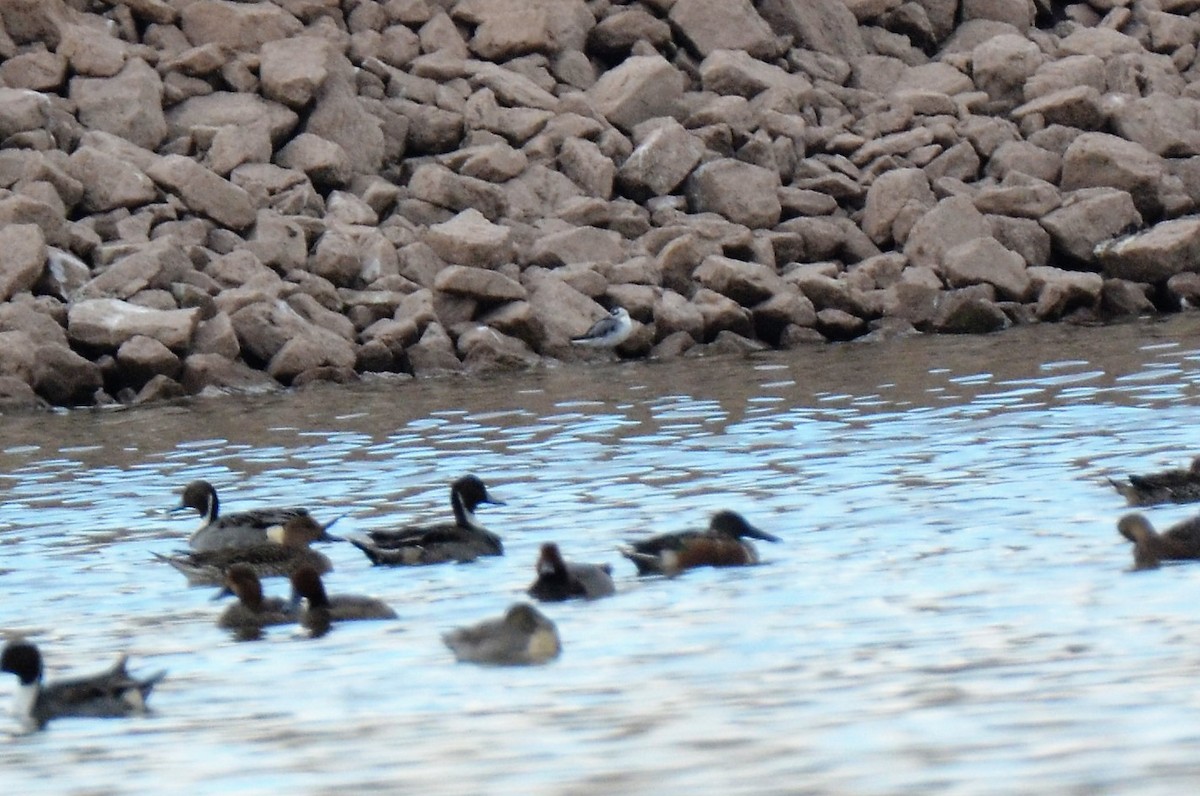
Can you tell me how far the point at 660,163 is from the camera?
28531 millimetres

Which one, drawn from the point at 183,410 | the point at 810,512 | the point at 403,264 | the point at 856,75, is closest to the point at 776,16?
the point at 856,75

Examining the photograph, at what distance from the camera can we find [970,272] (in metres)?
26.7

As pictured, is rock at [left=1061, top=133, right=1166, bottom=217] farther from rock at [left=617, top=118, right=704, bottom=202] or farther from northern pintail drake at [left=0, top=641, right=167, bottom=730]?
northern pintail drake at [left=0, top=641, right=167, bottom=730]

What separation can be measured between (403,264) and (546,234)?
78.3 inches

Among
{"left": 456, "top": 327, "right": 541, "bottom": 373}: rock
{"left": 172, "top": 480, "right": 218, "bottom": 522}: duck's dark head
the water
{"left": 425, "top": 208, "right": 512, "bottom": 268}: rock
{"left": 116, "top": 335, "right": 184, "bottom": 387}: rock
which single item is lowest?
the water

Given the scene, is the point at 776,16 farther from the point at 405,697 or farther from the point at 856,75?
the point at 405,697

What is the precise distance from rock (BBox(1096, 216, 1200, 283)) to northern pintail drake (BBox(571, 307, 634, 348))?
6055 mm

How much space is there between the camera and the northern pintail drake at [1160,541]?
11586 millimetres

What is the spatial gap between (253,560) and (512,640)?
11.2 feet

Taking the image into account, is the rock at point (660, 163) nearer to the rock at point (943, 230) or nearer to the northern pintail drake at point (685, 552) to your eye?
the rock at point (943, 230)

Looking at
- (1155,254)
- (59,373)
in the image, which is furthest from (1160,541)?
(1155,254)

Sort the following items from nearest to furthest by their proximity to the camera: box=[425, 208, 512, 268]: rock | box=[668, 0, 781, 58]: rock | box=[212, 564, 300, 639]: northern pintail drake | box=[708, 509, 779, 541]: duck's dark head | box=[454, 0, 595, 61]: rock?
box=[212, 564, 300, 639]: northern pintail drake, box=[708, 509, 779, 541]: duck's dark head, box=[425, 208, 512, 268]: rock, box=[454, 0, 595, 61]: rock, box=[668, 0, 781, 58]: rock

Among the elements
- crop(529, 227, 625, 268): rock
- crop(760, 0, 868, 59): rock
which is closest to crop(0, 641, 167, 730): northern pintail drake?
crop(529, 227, 625, 268): rock

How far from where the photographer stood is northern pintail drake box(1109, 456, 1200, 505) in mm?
13617
